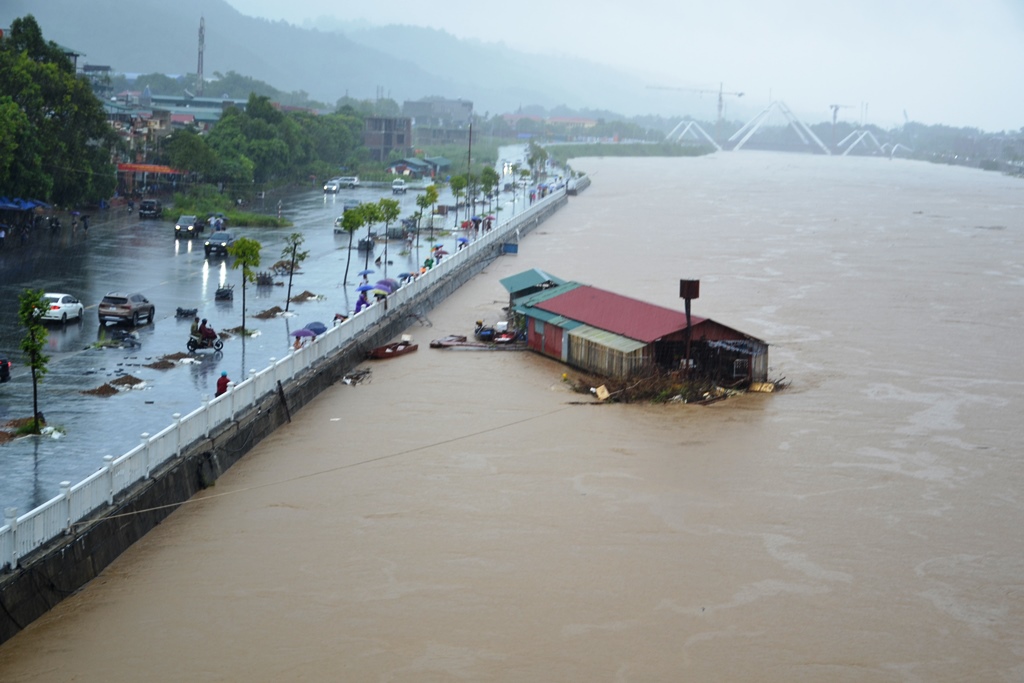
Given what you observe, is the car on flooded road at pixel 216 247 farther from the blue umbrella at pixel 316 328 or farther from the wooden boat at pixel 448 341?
the blue umbrella at pixel 316 328

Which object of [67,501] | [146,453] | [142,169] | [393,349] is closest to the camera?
[67,501]

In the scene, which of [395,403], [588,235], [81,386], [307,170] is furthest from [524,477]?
[307,170]

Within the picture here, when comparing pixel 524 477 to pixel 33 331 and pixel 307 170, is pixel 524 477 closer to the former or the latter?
pixel 33 331

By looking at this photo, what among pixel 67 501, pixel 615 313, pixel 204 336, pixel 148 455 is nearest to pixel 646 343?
pixel 615 313

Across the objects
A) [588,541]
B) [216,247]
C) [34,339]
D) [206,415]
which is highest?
[216,247]

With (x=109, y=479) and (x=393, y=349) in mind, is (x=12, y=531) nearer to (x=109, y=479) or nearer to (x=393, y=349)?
(x=109, y=479)

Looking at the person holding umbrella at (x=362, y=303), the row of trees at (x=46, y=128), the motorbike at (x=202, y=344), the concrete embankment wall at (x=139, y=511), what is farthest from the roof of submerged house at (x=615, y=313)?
the row of trees at (x=46, y=128)

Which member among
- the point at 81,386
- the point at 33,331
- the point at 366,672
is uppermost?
the point at 33,331

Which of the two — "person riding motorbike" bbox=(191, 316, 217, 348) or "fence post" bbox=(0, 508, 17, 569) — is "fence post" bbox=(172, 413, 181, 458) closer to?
"fence post" bbox=(0, 508, 17, 569)

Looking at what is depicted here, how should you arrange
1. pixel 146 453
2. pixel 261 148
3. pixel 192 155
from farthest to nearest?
pixel 261 148
pixel 192 155
pixel 146 453
